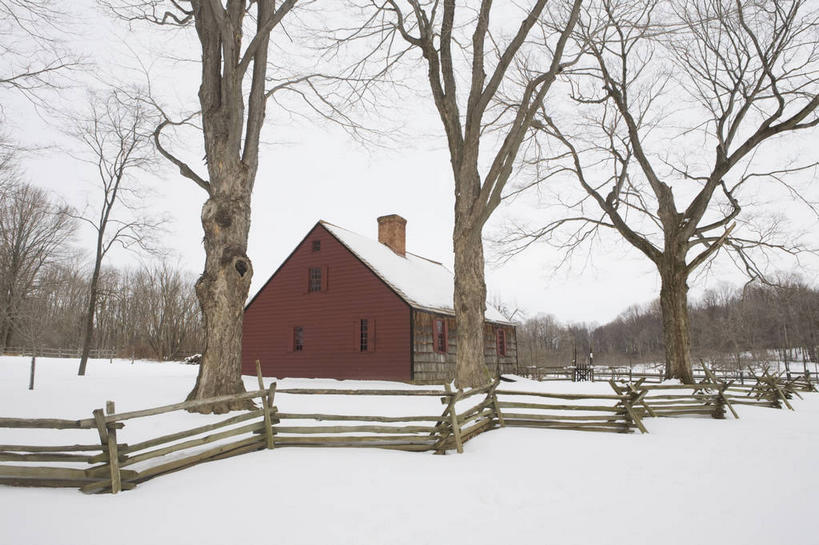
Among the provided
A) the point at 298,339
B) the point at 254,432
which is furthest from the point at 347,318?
the point at 254,432

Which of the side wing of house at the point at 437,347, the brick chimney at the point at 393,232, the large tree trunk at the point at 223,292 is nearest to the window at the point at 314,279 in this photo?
the brick chimney at the point at 393,232

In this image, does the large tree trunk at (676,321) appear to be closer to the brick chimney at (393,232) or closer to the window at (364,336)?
the window at (364,336)

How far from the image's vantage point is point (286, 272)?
64.8 feet

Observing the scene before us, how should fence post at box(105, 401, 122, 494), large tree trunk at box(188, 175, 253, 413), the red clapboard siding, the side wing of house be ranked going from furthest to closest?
the red clapboard siding → the side wing of house → large tree trunk at box(188, 175, 253, 413) → fence post at box(105, 401, 122, 494)

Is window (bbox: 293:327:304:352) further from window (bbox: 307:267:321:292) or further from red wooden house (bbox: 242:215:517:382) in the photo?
window (bbox: 307:267:321:292)

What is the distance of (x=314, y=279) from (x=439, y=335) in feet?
18.0

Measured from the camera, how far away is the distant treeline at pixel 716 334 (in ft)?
157

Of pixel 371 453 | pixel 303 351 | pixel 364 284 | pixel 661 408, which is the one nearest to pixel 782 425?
pixel 661 408

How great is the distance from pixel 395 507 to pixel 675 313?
12.8 m

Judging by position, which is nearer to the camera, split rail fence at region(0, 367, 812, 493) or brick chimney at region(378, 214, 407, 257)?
split rail fence at region(0, 367, 812, 493)

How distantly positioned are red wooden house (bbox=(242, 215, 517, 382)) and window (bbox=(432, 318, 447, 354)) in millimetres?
39

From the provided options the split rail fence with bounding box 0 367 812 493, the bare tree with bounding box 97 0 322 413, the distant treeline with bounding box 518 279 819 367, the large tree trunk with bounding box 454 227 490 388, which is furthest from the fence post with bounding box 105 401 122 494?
the distant treeline with bounding box 518 279 819 367

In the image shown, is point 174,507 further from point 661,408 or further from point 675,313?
point 675,313

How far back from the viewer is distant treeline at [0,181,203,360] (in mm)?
33500
